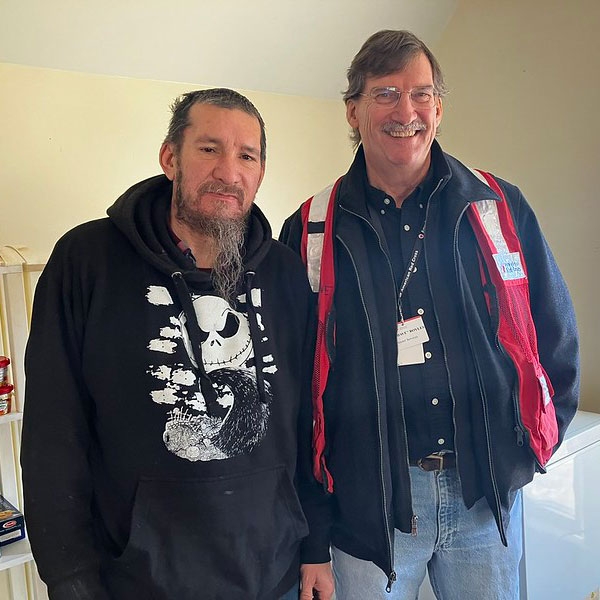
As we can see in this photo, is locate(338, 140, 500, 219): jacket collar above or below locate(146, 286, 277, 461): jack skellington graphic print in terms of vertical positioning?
above

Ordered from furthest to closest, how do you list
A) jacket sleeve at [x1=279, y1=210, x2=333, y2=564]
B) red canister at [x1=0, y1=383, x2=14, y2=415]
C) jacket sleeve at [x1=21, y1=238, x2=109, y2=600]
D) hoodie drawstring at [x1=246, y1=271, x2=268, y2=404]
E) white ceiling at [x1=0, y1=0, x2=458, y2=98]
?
1. white ceiling at [x1=0, y1=0, x2=458, y2=98]
2. red canister at [x1=0, y1=383, x2=14, y2=415]
3. jacket sleeve at [x1=279, y1=210, x2=333, y2=564]
4. hoodie drawstring at [x1=246, y1=271, x2=268, y2=404]
5. jacket sleeve at [x1=21, y1=238, x2=109, y2=600]

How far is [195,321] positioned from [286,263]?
0.24m

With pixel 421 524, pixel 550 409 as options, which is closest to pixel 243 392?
pixel 421 524

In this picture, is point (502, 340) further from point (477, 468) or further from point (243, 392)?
point (243, 392)

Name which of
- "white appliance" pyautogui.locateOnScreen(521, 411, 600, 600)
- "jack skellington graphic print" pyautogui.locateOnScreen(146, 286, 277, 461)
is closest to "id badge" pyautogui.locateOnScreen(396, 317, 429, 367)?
"jack skellington graphic print" pyautogui.locateOnScreen(146, 286, 277, 461)

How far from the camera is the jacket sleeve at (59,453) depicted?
91cm

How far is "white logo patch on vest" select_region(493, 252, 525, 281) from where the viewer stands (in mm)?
1115

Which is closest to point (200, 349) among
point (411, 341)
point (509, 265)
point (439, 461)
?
point (411, 341)

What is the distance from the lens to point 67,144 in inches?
66.9

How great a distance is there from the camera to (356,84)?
3.91 ft

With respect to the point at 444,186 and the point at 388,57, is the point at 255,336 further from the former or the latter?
the point at 388,57

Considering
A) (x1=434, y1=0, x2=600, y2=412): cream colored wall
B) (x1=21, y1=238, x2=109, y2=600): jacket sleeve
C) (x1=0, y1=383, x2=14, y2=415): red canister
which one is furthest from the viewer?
(x1=434, y1=0, x2=600, y2=412): cream colored wall

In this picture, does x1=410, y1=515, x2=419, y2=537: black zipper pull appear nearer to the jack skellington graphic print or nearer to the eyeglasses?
the jack skellington graphic print

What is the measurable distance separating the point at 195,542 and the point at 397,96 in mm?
891
